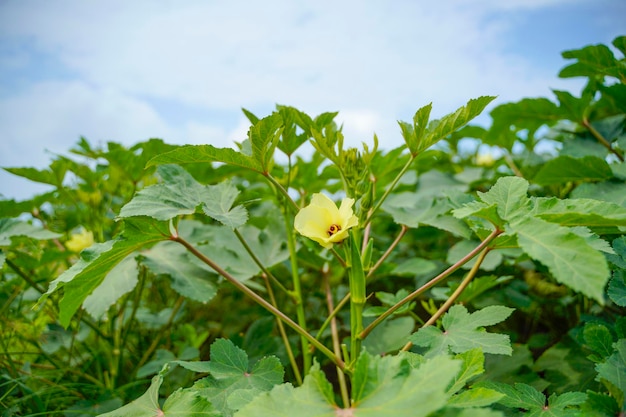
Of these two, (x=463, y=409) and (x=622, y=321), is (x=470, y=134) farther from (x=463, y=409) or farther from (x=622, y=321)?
(x=463, y=409)

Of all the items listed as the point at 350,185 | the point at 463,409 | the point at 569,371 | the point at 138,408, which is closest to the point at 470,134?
the point at 569,371

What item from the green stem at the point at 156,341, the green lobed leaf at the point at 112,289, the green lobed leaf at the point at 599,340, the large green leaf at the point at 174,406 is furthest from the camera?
the green stem at the point at 156,341

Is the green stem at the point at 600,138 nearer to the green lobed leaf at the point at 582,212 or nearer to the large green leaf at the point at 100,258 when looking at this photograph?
the green lobed leaf at the point at 582,212

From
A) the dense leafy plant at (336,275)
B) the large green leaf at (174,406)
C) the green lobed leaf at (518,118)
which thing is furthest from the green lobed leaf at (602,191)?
the large green leaf at (174,406)

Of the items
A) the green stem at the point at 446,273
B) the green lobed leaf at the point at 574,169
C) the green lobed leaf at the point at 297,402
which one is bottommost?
the green lobed leaf at the point at 297,402

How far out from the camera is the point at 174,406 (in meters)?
0.82

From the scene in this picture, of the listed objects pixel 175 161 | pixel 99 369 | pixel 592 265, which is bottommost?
pixel 99 369

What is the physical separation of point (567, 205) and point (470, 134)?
1355 millimetres

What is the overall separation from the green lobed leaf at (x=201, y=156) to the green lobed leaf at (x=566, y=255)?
55cm

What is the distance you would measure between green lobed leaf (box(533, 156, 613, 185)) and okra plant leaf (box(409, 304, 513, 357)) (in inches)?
23.8

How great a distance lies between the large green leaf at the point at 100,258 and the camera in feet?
3.04

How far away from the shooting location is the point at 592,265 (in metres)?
0.61

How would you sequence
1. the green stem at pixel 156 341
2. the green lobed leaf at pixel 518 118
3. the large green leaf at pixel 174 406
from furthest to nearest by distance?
1. the green lobed leaf at pixel 518 118
2. the green stem at pixel 156 341
3. the large green leaf at pixel 174 406

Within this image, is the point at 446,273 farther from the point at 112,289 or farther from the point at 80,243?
the point at 80,243
